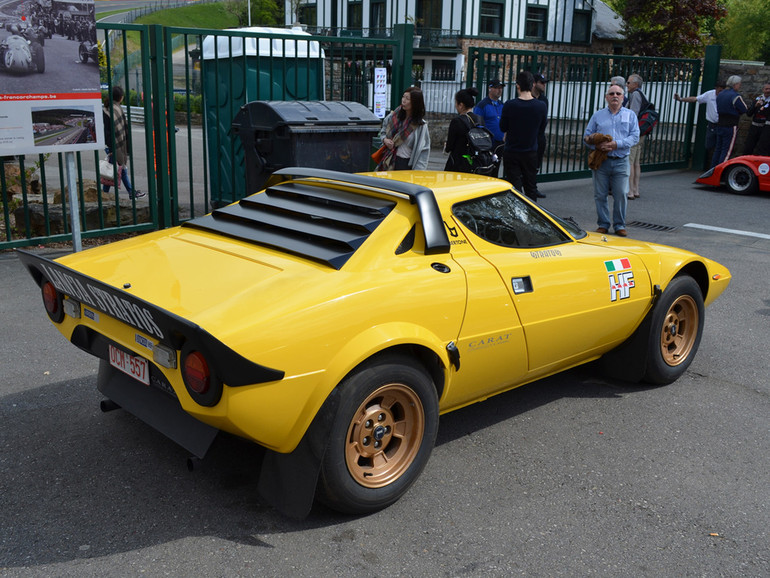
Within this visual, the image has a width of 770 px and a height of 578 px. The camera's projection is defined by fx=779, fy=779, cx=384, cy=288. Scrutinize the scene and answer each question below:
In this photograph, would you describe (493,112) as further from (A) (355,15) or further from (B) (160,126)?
(A) (355,15)

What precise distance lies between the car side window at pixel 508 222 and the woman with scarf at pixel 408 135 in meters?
3.67

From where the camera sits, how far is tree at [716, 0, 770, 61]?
4184 centimetres

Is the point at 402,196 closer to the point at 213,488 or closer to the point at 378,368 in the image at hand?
the point at 378,368

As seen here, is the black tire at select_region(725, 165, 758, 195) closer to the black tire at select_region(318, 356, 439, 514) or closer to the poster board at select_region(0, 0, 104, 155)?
the poster board at select_region(0, 0, 104, 155)

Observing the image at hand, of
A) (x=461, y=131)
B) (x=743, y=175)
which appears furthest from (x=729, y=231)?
(x=461, y=131)

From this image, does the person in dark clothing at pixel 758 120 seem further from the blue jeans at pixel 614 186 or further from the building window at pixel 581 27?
the building window at pixel 581 27

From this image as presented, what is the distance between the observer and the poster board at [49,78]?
650 centimetres

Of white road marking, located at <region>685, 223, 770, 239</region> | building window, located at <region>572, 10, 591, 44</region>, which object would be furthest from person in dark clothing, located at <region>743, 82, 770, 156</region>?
building window, located at <region>572, 10, 591, 44</region>

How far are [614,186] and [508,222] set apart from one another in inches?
217

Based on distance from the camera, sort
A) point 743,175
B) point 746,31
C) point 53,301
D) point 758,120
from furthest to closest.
Answer: point 746,31 < point 758,120 < point 743,175 < point 53,301

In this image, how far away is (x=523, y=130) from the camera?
376 inches

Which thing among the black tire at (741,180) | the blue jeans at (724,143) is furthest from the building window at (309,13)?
the black tire at (741,180)

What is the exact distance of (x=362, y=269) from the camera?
3.47 metres

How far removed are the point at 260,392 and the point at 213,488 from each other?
36.1 inches
